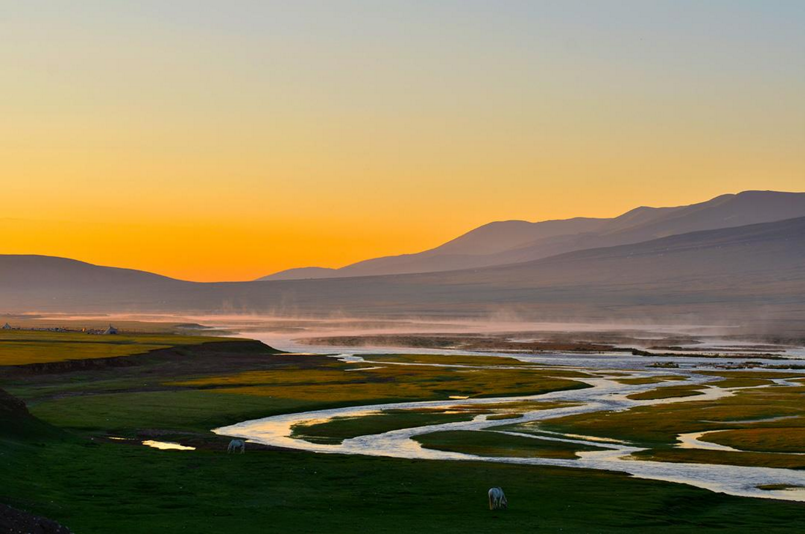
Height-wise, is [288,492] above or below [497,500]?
above

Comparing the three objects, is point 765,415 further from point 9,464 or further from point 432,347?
point 432,347

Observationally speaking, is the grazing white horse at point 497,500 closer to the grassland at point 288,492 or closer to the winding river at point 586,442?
the grassland at point 288,492

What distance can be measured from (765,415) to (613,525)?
35672mm

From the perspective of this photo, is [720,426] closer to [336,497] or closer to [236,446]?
[236,446]

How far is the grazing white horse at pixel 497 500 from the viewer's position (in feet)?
121

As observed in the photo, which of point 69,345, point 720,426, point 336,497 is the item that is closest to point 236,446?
point 336,497

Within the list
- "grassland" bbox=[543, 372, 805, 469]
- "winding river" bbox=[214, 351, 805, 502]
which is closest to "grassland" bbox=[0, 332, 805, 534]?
"winding river" bbox=[214, 351, 805, 502]

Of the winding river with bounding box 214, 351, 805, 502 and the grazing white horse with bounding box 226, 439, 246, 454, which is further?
the grazing white horse with bounding box 226, 439, 246, 454

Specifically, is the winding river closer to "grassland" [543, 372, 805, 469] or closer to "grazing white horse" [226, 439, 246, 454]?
"grassland" [543, 372, 805, 469]

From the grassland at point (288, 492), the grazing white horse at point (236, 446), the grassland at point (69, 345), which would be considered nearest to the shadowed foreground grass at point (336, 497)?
the grassland at point (288, 492)

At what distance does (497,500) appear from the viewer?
36938 mm

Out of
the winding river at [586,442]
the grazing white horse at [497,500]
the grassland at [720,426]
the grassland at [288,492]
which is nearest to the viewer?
the grassland at [288,492]

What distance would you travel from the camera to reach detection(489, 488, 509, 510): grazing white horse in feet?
121

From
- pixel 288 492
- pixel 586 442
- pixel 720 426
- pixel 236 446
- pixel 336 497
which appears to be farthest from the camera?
pixel 720 426
